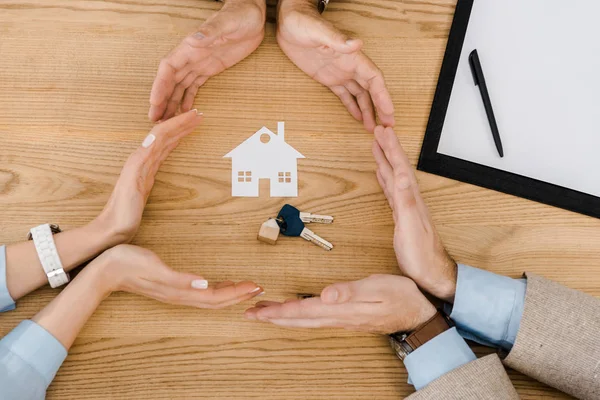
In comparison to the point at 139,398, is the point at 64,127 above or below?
above

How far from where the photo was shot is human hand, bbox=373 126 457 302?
34.6 inches

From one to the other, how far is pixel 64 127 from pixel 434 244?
0.79m

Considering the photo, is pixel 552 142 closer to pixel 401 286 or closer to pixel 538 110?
pixel 538 110

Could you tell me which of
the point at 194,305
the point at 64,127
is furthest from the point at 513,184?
the point at 64,127

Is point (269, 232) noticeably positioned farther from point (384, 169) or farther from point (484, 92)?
point (484, 92)

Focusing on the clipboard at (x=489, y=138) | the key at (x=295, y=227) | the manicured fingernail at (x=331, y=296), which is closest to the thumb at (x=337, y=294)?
the manicured fingernail at (x=331, y=296)

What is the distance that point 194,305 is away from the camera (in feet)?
2.85

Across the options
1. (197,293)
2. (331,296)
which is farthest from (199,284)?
(331,296)

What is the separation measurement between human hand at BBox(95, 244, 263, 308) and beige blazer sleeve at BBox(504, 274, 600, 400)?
0.51m

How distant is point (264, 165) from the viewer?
3.19 feet

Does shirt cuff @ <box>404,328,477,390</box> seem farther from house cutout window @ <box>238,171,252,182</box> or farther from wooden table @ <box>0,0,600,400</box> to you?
house cutout window @ <box>238,171,252,182</box>

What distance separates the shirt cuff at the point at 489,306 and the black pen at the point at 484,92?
0.90 ft

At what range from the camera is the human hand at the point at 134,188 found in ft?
2.88

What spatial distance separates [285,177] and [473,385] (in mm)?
517
